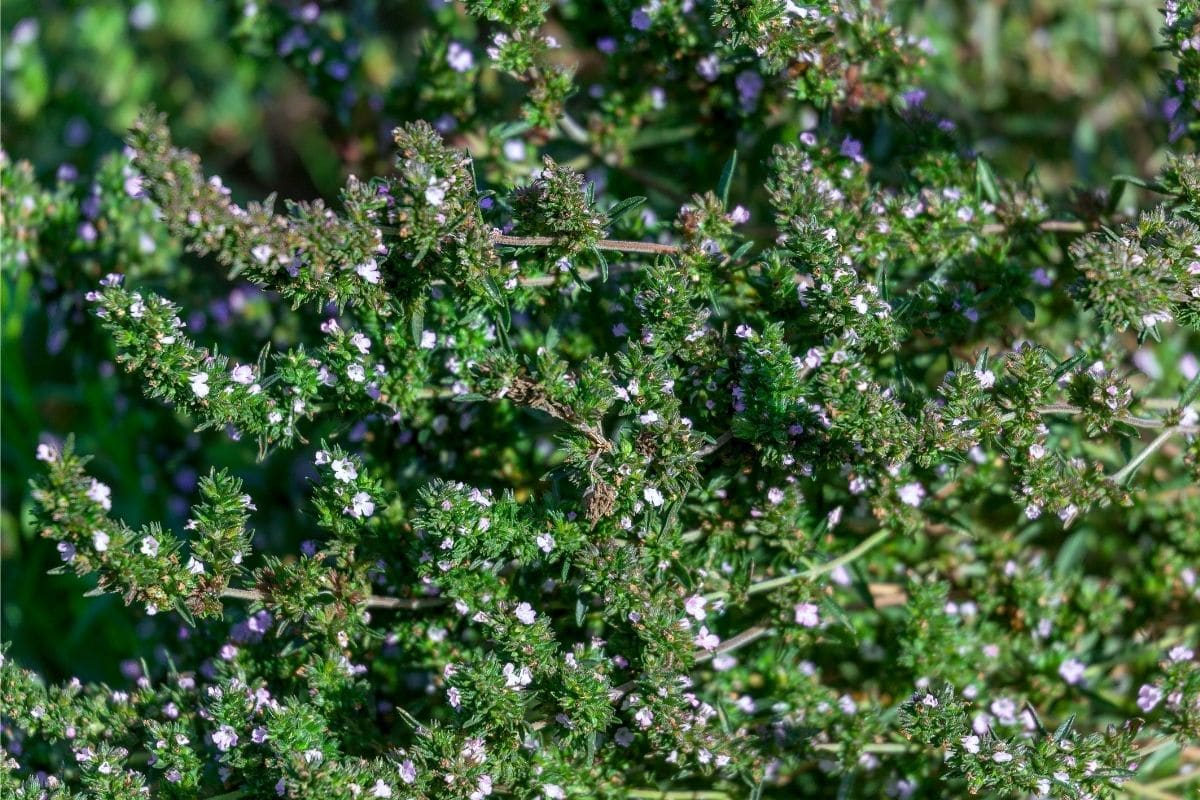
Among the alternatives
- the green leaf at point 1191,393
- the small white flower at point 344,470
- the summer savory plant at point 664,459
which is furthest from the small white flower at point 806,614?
the small white flower at point 344,470

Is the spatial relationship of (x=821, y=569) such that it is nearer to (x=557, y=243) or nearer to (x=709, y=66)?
(x=557, y=243)

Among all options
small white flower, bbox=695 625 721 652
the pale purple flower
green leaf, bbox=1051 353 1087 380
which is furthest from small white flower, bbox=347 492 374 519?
green leaf, bbox=1051 353 1087 380

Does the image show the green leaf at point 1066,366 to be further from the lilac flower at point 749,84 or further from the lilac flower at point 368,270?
the lilac flower at point 368,270

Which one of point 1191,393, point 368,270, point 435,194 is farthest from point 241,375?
point 1191,393

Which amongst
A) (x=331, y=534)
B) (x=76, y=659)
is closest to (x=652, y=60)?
(x=331, y=534)

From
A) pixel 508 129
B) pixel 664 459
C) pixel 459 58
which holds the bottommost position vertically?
pixel 664 459

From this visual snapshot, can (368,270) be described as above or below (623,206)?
below

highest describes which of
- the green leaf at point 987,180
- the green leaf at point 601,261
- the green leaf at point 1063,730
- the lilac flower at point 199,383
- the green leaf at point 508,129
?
the green leaf at point 508,129
